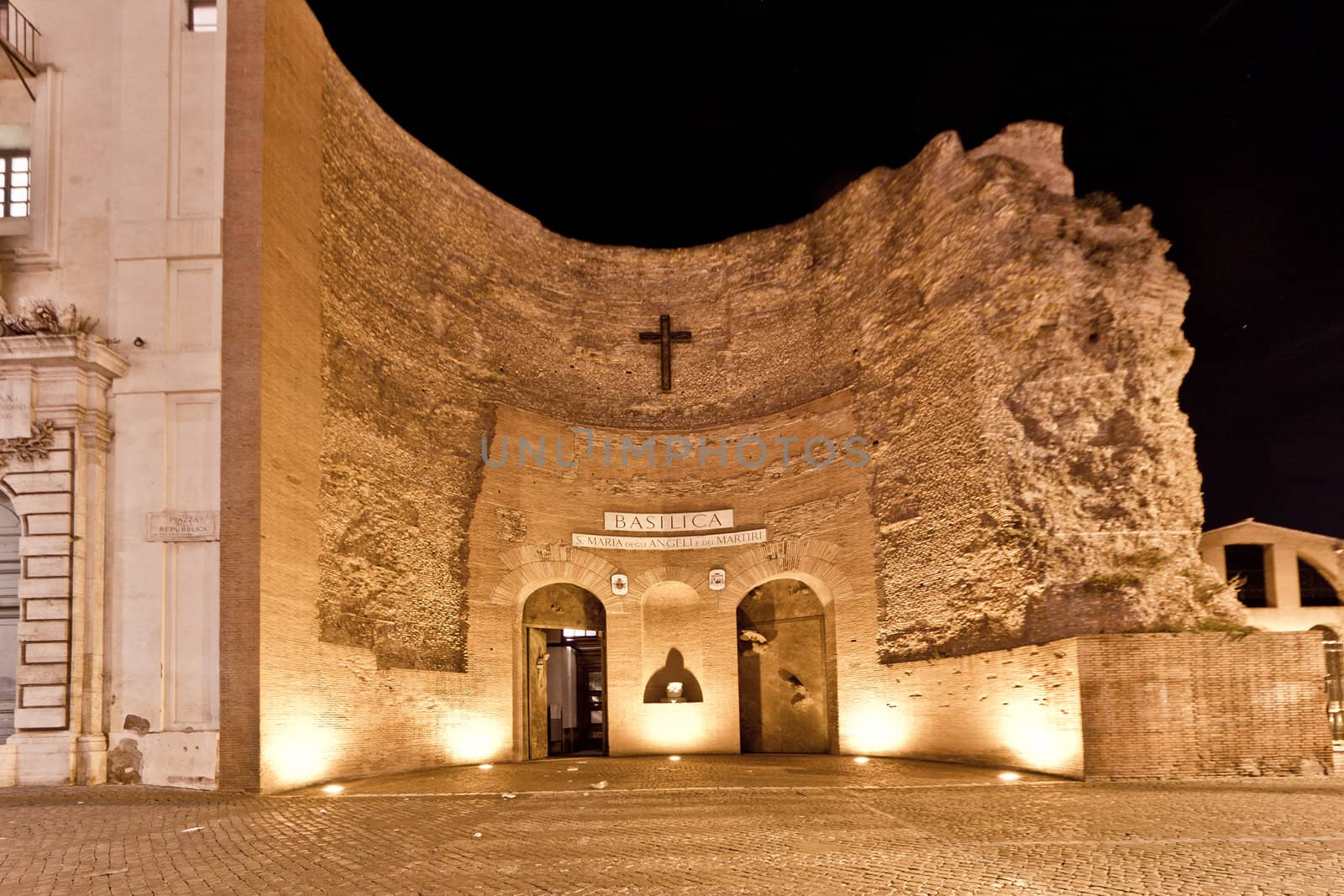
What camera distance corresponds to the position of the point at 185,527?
11375 mm

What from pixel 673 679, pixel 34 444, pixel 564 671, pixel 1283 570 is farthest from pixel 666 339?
pixel 1283 570

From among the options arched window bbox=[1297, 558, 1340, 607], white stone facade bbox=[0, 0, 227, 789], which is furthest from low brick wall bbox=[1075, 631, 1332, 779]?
arched window bbox=[1297, 558, 1340, 607]

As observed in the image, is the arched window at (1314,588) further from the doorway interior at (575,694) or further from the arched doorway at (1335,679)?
the doorway interior at (575,694)

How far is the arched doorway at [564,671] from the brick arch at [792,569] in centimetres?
247

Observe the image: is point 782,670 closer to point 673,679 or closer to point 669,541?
point 673,679

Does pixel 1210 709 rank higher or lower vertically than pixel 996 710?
higher

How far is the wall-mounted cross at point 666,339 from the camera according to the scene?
1833 cm

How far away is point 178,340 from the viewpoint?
38.7 ft

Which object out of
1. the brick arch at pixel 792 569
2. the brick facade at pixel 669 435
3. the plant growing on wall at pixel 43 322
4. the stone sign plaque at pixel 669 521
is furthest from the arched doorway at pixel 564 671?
the plant growing on wall at pixel 43 322

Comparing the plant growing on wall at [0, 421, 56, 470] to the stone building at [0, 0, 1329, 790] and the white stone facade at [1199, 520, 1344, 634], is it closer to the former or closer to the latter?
the stone building at [0, 0, 1329, 790]

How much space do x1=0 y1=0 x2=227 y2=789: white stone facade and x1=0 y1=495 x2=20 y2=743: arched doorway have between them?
186 millimetres

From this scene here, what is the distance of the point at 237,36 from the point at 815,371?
10.5 metres

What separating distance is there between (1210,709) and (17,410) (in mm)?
14678

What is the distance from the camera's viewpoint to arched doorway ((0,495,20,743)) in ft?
38.7
